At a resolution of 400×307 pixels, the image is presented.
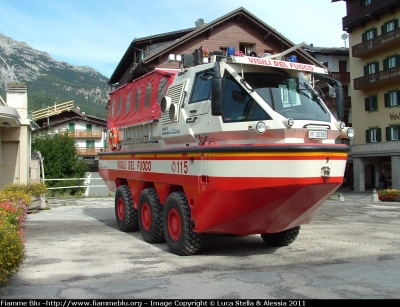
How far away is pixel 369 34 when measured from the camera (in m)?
38.8

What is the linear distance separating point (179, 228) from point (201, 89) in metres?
2.33

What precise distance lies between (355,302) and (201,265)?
2672 millimetres

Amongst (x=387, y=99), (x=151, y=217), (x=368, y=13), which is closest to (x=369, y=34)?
(x=368, y=13)

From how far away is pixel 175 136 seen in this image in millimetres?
8688

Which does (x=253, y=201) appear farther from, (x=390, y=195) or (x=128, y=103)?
(x=390, y=195)

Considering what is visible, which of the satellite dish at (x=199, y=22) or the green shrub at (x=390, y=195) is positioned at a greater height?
the satellite dish at (x=199, y=22)

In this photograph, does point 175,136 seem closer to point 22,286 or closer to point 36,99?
point 22,286

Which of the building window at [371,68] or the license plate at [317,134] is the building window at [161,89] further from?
the building window at [371,68]

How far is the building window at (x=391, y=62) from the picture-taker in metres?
35.6

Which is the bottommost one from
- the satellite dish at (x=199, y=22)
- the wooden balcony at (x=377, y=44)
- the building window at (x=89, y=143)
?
the building window at (x=89, y=143)

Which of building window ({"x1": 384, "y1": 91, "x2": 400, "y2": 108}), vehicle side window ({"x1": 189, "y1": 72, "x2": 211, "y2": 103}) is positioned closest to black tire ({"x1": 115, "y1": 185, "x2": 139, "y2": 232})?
vehicle side window ({"x1": 189, "y1": 72, "x2": 211, "y2": 103})

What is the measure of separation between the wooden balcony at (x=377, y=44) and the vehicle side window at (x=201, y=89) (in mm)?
30294

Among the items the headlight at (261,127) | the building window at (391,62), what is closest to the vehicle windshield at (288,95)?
the headlight at (261,127)

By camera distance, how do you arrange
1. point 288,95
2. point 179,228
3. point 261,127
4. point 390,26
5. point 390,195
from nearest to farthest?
point 261,127 < point 288,95 < point 179,228 < point 390,195 < point 390,26
